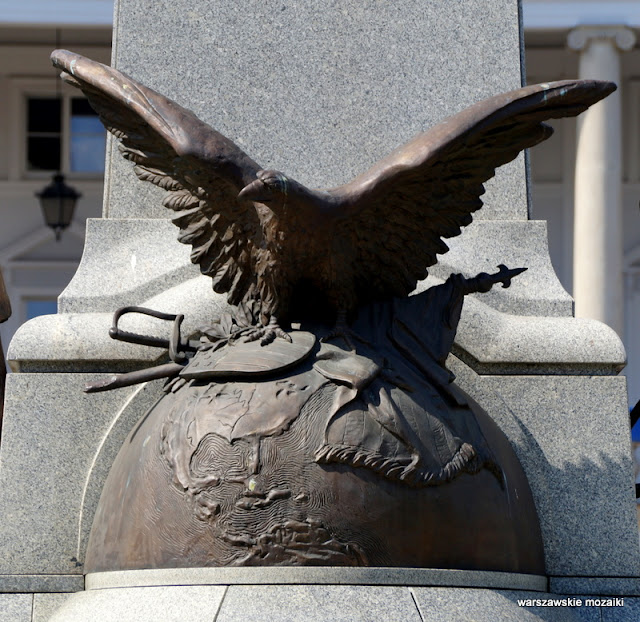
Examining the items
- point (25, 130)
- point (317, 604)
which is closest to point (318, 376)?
point (317, 604)

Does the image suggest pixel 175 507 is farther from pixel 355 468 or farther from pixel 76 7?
pixel 76 7

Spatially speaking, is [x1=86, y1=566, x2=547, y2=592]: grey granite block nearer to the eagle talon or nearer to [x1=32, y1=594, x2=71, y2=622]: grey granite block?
[x1=32, y1=594, x2=71, y2=622]: grey granite block

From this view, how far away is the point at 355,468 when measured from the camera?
162 inches

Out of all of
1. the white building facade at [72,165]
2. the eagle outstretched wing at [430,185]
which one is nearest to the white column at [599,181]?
the white building facade at [72,165]

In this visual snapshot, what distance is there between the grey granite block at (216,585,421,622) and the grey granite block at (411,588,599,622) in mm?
52

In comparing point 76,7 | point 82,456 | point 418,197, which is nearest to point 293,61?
point 418,197

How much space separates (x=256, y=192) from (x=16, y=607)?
1.81 metres

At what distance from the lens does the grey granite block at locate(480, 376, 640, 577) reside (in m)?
5.03

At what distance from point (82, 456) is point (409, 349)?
1.33 metres

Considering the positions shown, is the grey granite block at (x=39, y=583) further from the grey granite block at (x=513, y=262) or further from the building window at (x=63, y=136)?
the building window at (x=63, y=136)

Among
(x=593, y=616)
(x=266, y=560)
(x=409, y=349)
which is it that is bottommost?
(x=593, y=616)

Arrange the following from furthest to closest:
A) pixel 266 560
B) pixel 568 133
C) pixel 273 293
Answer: pixel 568 133 < pixel 273 293 < pixel 266 560

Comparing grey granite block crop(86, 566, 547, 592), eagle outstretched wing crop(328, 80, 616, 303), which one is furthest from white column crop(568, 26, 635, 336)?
grey granite block crop(86, 566, 547, 592)

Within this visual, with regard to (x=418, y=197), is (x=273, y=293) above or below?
below
